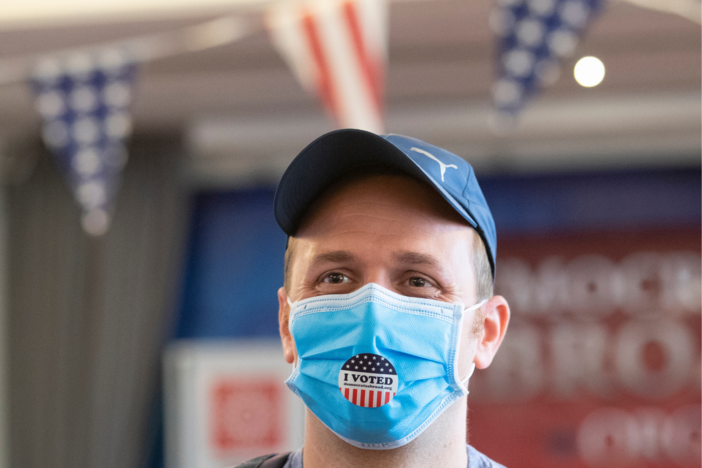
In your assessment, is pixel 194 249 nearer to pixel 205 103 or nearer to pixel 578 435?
pixel 205 103

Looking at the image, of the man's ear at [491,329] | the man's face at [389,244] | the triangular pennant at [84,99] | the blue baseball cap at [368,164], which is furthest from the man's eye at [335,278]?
the triangular pennant at [84,99]

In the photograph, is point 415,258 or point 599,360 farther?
point 599,360

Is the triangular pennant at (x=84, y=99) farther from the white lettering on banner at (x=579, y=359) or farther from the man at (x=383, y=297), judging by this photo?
the white lettering on banner at (x=579, y=359)

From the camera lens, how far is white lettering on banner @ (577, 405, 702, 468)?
4.71 m

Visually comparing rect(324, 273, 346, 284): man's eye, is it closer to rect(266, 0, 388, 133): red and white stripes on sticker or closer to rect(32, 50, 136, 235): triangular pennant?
rect(266, 0, 388, 133): red and white stripes on sticker

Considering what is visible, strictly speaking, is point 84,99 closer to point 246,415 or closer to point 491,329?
point 491,329

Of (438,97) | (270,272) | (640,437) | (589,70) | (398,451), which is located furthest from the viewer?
(270,272)

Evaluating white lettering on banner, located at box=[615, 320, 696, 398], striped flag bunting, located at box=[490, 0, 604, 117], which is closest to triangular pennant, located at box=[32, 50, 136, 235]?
striped flag bunting, located at box=[490, 0, 604, 117]

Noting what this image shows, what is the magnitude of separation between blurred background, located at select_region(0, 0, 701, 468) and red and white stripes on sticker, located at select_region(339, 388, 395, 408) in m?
3.21

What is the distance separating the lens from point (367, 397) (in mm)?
1090

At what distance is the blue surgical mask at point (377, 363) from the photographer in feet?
3.55

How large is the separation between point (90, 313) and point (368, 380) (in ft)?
14.0

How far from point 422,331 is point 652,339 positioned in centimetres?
405

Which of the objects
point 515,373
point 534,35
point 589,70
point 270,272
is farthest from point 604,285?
point 534,35
